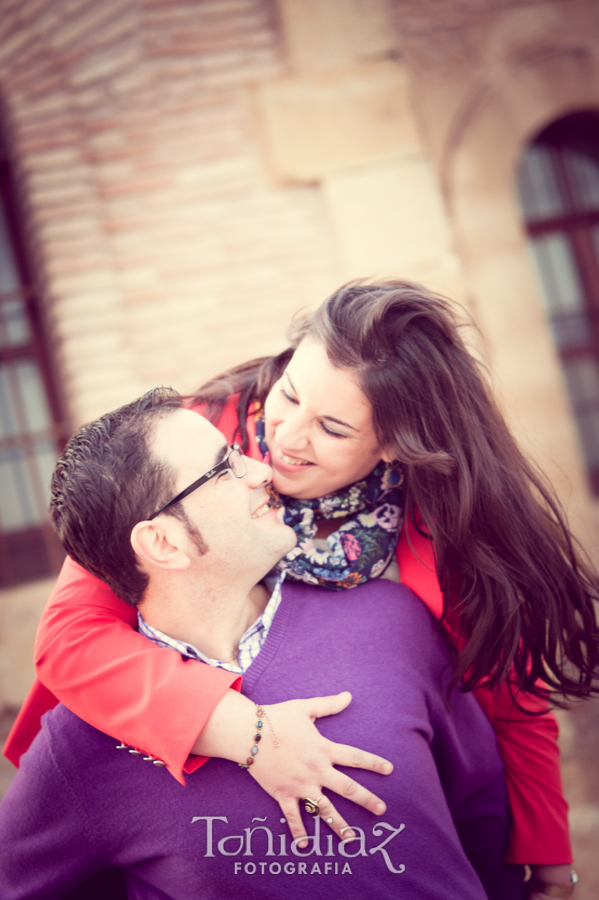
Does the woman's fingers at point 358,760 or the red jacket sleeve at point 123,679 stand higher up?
the red jacket sleeve at point 123,679

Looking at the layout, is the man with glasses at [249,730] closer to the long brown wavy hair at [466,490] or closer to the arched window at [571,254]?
the long brown wavy hair at [466,490]

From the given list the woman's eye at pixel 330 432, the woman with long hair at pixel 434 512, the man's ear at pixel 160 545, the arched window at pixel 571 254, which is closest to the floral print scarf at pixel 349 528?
the woman with long hair at pixel 434 512

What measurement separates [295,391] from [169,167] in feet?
7.54

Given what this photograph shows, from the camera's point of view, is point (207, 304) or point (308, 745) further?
point (207, 304)

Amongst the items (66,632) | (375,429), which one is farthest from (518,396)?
(66,632)

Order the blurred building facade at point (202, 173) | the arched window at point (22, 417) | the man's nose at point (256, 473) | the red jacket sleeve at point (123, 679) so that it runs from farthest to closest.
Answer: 1. the arched window at point (22, 417)
2. the blurred building facade at point (202, 173)
3. the man's nose at point (256, 473)
4. the red jacket sleeve at point (123, 679)

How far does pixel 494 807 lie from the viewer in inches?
63.6

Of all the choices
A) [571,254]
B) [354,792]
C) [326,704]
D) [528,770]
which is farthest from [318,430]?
[571,254]

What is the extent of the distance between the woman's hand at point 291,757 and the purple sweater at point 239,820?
31 millimetres

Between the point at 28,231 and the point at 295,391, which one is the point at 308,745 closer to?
the point at 295,391

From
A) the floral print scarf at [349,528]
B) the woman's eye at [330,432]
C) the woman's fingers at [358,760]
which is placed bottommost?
the woman's fingers at [358,760]

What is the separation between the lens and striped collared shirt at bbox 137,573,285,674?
138 cm

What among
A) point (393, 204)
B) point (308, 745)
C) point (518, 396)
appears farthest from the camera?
point (518, 396)

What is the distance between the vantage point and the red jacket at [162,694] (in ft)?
3.89
